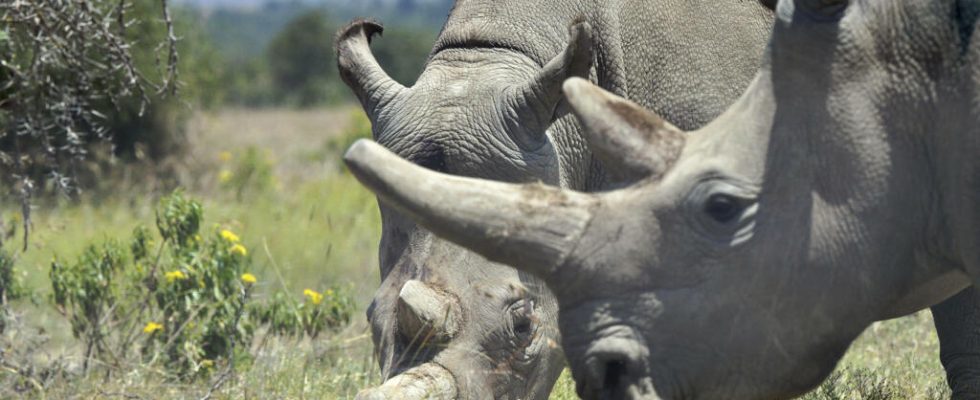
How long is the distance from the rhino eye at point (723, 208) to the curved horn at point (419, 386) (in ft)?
4.23

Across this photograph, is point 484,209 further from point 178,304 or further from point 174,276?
point 178,304

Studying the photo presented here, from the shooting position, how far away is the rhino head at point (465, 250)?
495 centimetres

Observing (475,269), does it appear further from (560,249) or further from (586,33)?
(560,249)

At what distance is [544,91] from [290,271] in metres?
4.64

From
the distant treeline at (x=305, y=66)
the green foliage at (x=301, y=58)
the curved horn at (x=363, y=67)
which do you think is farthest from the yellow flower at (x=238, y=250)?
the green foliage at (x=301, y=58)

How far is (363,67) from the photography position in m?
5.89

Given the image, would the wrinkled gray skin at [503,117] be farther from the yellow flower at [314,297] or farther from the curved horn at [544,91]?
the yellow flower at [314,297]

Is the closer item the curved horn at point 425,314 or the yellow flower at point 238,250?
the curved horn at point 425,314

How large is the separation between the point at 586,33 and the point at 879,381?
1.87 metres

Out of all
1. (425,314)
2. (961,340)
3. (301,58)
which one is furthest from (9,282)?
(301,58)

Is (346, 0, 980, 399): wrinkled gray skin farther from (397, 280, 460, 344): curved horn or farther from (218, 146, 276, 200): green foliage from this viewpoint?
(218, 146, 276, 200): green foliage

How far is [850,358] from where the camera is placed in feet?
22.5

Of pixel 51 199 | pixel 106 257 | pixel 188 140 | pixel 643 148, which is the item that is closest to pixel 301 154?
pixel 188 140

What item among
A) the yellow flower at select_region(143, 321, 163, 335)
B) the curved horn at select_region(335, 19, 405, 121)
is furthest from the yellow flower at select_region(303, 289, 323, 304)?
the curved horn at select_region(335, 19, 405, 121)
